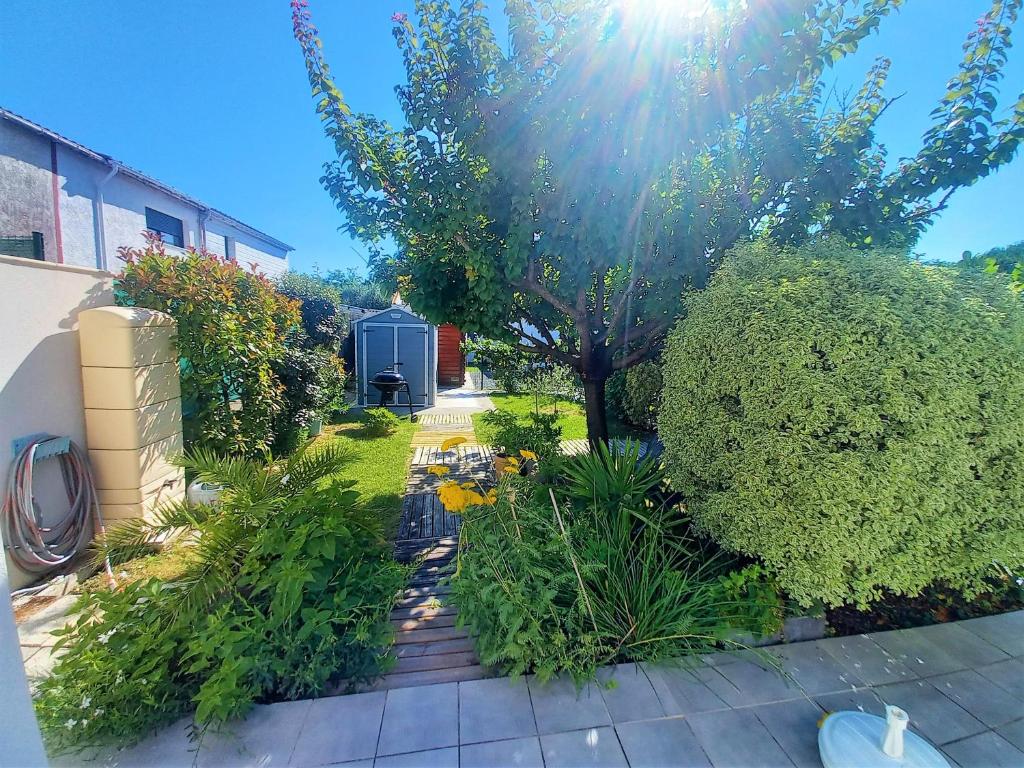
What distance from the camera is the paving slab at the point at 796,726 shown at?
5.36 feet

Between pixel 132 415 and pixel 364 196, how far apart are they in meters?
2.77

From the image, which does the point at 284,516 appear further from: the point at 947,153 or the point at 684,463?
the point at 947,153

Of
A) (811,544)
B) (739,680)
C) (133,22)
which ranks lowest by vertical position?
(739,680)

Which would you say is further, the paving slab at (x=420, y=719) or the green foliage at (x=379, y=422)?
the green foliage at (x=379, y=422)

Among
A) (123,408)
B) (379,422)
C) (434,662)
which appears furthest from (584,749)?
(379,422)

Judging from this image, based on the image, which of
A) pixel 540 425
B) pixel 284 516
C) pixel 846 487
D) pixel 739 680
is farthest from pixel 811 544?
pixel 540 425

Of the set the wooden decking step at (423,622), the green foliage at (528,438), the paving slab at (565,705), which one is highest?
the green foliage at (528,438)

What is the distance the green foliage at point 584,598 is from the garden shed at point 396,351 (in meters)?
7.84

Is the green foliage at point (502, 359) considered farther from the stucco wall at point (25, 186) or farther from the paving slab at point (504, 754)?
the stucco wall at point (25, 186)

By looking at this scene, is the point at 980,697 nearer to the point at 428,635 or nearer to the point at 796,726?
the point at 796,726

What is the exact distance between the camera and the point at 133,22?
2420 millimetres

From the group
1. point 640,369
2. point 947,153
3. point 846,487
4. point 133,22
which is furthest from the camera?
point 640,369

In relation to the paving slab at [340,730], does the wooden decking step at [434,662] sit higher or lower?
lower

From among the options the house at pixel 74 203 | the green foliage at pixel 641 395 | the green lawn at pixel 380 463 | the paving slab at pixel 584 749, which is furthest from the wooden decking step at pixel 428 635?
the green foliage at pixel 641 395
